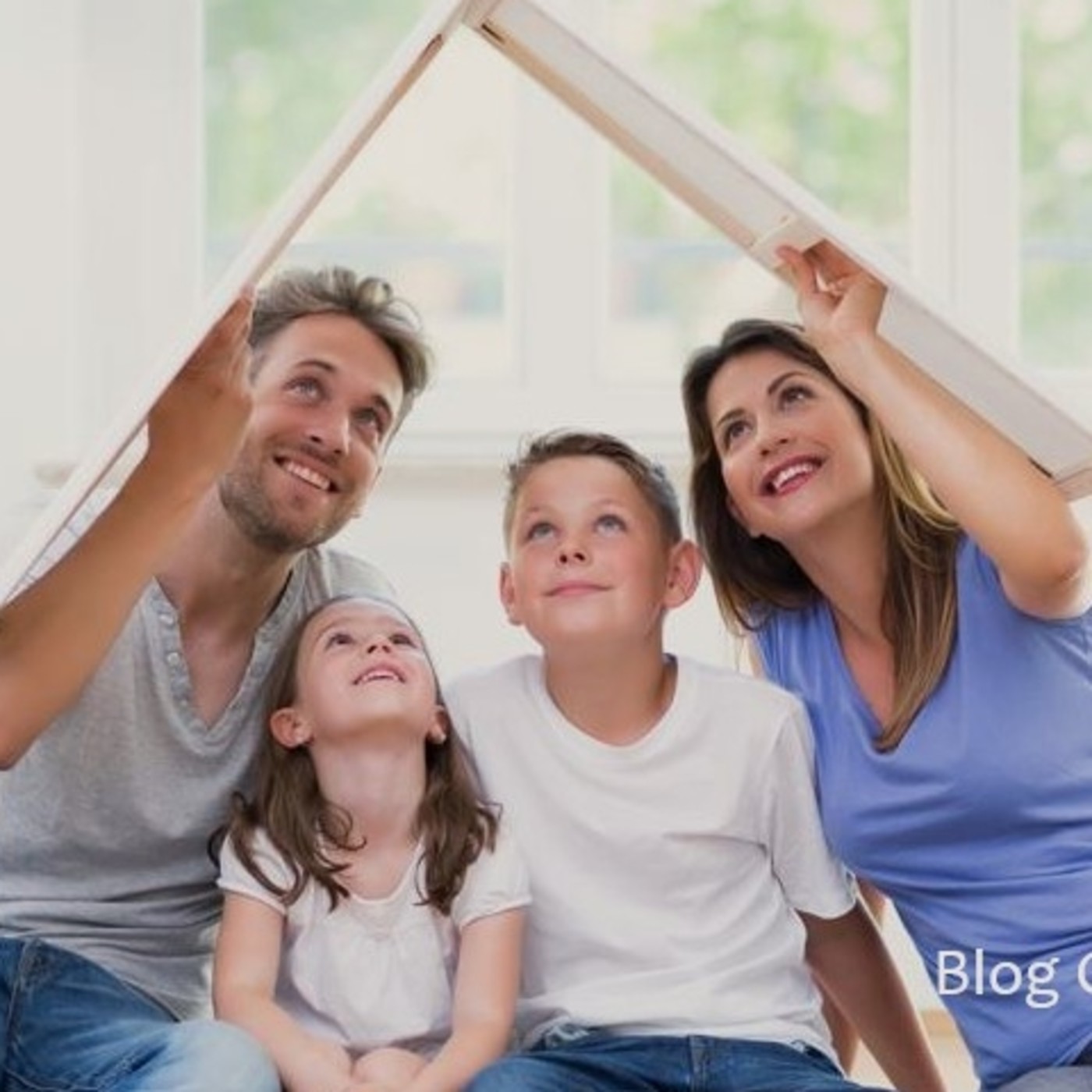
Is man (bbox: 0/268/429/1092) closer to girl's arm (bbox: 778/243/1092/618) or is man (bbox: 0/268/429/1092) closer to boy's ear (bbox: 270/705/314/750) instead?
boy's ear (bbox: 270/705/314/750)

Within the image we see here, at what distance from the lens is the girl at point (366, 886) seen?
166 centimetres

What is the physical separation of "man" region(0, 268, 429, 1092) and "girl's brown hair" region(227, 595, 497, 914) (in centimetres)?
4

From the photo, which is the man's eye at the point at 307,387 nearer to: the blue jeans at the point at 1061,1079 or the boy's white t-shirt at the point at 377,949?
the boy's white t-shirt at the point at 377,949

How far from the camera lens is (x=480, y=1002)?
1.67 metres

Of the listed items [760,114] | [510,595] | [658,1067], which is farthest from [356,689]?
[760,114]

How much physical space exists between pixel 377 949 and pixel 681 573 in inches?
16.4

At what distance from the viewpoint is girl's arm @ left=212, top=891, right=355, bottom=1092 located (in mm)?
1611

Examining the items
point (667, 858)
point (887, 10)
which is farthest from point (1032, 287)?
point (667, 858)

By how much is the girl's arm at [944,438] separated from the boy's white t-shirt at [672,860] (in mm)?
276

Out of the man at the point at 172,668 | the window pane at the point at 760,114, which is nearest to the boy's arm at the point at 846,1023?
the man at the point at 172,668

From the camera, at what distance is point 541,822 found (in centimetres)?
179

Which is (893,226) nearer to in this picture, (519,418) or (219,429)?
(519,418)

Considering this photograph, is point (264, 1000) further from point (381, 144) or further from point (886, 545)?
point (381, 144)

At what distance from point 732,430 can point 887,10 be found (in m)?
1.72
